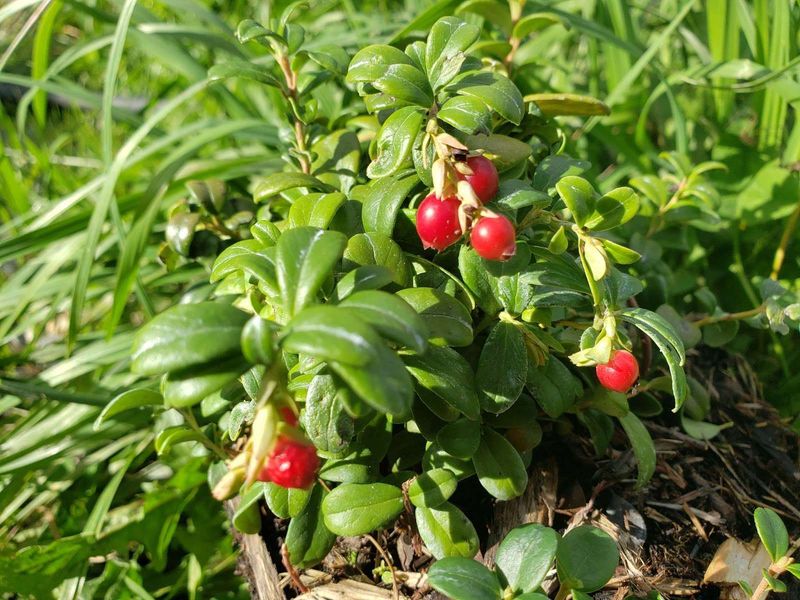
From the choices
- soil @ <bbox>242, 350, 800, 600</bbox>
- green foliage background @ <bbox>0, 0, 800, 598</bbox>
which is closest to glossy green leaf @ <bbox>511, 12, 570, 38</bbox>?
green foliage background @ <bbox>0, 0, 800, 598</bbox>

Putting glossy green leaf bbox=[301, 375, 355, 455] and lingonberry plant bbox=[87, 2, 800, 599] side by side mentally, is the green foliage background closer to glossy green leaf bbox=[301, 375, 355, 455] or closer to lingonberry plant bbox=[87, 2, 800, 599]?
lingonberry plant bbox=[87, 2, 800, 599]

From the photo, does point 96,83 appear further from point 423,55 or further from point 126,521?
point 423,55

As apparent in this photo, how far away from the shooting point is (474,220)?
38.1 inches

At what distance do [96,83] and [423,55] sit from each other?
2857mm

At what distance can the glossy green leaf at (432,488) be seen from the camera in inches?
45.9

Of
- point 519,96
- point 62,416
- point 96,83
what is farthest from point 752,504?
point 96,83

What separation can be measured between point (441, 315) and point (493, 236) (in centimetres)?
17

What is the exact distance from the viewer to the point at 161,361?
80 centimetres

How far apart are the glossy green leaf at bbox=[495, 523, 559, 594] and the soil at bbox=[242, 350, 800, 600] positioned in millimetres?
176

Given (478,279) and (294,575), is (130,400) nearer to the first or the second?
(294,575)

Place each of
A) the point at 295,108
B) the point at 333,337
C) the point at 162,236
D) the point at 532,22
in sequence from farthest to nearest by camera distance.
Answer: the point at 162,236, the point at 532,22, the point at 295,108, the point at 333,337

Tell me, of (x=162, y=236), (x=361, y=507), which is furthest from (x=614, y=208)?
(x=162, y=236)

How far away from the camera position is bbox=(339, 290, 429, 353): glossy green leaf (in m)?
0.81

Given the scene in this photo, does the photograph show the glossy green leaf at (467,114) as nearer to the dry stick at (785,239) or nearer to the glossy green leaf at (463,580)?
the glossy green leaf at (463,580)
